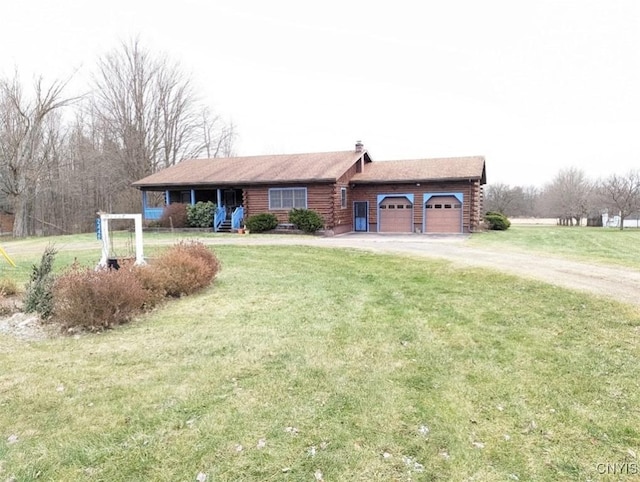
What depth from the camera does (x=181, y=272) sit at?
755cm

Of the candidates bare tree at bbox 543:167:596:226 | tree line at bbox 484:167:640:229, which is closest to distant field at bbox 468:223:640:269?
tree line at bbox 484:167:640:229

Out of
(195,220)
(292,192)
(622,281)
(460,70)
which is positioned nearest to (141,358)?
(622,281)

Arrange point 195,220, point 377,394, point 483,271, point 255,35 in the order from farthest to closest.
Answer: point 195,220 < point 255,35 < point 483,271 < point 377,394

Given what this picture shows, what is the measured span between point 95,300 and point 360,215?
1870 centimetres

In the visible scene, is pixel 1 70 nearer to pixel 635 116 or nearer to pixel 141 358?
pixel 141 358

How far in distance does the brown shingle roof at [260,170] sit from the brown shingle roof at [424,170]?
1.21 metres

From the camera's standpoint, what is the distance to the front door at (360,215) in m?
23.2

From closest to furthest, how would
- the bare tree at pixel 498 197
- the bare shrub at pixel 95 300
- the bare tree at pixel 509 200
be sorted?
1. the bare shrub at pixel 95 300
2. the bare tree at pixel 498 197
3. the bare tree at pixel 509 200

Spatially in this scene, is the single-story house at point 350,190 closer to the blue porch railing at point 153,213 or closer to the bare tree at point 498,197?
the blue porch railing at point 153,213

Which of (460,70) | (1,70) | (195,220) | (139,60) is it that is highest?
(139,60)

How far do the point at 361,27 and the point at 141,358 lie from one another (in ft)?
49.5

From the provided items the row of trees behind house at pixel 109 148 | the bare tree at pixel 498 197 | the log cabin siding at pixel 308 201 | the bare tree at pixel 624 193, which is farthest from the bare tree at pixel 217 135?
the bare tree at pixel 624 193

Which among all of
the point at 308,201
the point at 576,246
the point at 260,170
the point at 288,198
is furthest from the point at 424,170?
the point at 260,170

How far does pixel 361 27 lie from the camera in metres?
15.9
